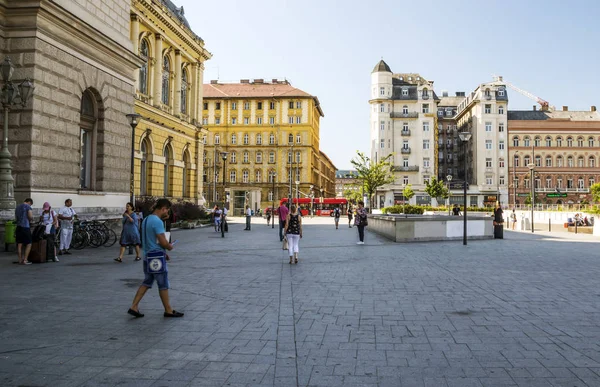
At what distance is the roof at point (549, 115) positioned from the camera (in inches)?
3518

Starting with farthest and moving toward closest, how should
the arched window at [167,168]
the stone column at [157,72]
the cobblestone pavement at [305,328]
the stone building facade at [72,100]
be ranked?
the arched window at [167,168]
the stone column at [157,72]
the stone building facade at [72,100]
the cobblestone pavement at [305,328]

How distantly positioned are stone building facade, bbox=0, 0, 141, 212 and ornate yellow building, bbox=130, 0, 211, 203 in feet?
31.8

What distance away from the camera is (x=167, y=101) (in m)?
36.8

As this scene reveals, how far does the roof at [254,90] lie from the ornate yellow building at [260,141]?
17 cm

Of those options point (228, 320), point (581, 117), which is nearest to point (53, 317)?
point (228, 320)

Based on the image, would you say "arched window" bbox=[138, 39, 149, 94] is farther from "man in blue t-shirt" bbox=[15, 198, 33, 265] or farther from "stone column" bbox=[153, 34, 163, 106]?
"man in blue t-shirt" bbox=[15, 198, 33, 265]

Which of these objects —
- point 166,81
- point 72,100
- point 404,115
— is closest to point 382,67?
point 404,115

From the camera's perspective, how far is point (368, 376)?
4500 millimetres

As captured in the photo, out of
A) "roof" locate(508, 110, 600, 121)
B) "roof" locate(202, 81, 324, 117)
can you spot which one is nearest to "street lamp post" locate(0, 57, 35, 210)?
"roof" locate(202, 81, 324, 117)

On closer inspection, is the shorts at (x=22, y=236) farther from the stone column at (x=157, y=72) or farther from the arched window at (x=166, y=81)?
the arched window at (x=166, y=81)

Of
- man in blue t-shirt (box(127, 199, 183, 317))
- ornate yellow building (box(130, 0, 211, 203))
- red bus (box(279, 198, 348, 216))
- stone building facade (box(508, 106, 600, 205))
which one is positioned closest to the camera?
man in blue t-shirt (box(127, 199, 183, 317))

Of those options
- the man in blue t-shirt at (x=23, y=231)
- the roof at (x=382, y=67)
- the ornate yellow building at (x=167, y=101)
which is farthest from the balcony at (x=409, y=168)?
the man in blue t-shirt at (x=23, y=231)

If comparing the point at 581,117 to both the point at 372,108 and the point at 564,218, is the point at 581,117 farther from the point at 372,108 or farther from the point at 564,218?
the point at 564,218

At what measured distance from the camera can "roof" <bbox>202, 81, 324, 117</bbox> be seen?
86.6 m
